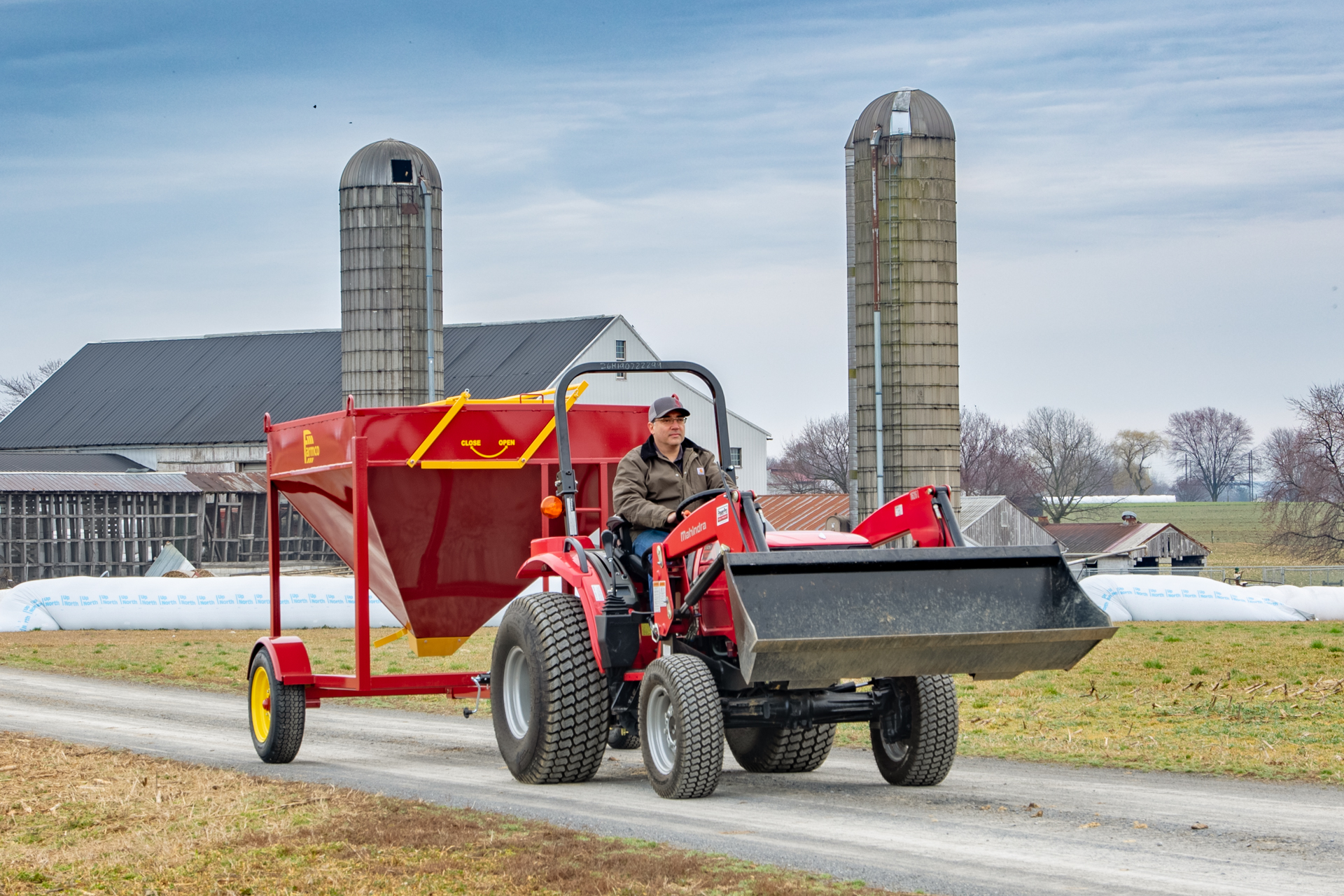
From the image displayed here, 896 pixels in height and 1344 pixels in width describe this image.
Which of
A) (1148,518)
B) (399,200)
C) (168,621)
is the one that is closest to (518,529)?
(399,200)

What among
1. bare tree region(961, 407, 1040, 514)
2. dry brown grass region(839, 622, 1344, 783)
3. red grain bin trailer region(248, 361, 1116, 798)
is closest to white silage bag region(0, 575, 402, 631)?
A: dry brown grass region(839, 622, 1344, 783)

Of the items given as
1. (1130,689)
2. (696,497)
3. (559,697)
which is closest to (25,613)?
(1130,689)

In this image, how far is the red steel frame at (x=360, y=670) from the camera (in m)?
11.4

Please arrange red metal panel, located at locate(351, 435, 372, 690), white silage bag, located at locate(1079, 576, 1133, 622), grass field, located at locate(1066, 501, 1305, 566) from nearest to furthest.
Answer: red metal panel, located at locate(351, 435, 372, 690), white silage bag, located at locate(1079, 576, 1133, 622), grass field, located at locate(1066, 501, 1305, 566)

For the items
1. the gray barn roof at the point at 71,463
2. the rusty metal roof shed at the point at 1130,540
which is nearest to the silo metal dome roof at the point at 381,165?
the gray barn roof at the point at 71,463

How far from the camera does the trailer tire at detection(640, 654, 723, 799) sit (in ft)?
28.5

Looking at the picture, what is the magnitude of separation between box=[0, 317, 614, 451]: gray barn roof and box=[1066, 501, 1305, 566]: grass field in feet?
104

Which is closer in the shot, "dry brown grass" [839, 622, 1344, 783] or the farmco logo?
the farmco logo

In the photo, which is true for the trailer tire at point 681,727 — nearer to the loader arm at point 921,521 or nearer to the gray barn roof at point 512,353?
the loader arm at point 921,521

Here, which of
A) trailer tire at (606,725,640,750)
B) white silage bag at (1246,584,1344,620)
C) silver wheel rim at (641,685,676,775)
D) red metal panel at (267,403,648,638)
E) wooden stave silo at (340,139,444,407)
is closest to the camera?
silver wheel rim at (641,685,676,775)

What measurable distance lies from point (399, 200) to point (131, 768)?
Answer: 699 inches

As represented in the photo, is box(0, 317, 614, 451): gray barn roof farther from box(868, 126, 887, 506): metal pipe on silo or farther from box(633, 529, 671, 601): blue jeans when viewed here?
box(633, 529, 671, 601): blue jeans

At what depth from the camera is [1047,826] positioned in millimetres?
8164

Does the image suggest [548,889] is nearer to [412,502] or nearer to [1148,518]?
[412,502]
